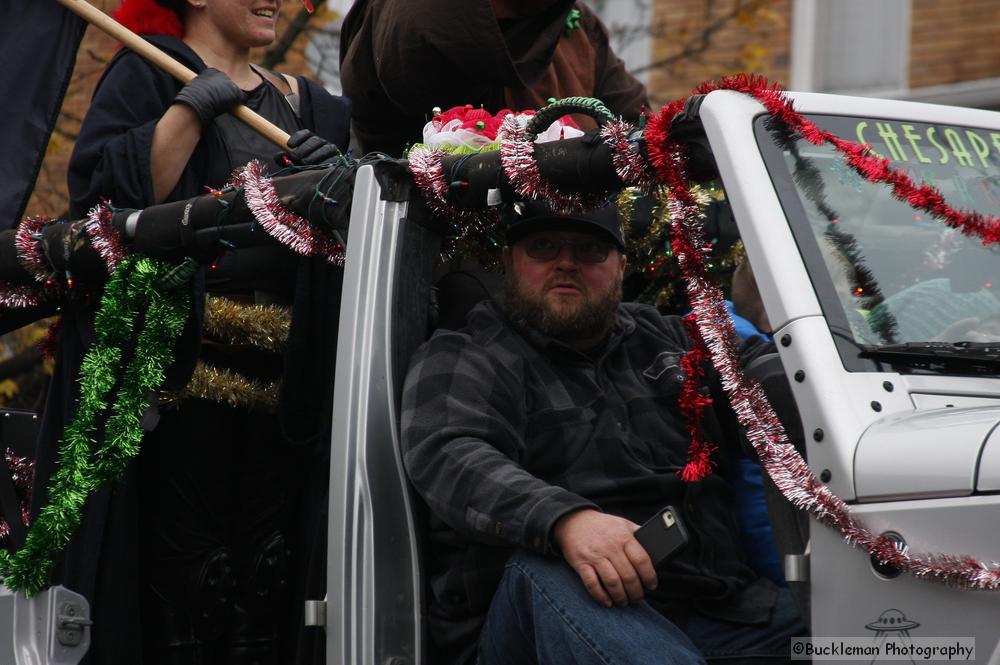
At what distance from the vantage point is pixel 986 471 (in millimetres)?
2430

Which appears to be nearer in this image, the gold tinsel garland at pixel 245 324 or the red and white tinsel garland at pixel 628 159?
the red and white tinsel garland at pixel 628 159

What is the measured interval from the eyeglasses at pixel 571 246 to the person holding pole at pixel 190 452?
56 centimetres

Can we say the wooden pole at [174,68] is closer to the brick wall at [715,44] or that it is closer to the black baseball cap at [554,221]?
the black baseball cap at [554,221]

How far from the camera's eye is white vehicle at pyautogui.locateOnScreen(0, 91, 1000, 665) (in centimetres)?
253

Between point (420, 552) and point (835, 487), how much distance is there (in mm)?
1037

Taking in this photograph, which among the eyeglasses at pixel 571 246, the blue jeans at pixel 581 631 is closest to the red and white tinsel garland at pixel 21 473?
the eyeglasses at pixel 571 246

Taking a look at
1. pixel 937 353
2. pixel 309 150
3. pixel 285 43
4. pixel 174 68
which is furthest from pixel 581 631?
pixel 285 43

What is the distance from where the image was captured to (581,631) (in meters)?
2.85

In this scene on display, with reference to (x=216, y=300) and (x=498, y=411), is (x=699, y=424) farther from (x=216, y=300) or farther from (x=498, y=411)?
(x=216, y=300)

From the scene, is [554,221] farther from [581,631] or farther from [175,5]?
[175,5]

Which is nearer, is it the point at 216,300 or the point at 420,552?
the point at 420,552

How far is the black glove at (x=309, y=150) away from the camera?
4027 millimetres

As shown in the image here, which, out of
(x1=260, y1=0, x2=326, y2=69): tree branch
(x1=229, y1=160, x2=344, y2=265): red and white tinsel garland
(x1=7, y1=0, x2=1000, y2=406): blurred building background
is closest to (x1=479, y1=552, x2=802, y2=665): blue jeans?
(x1=229, y1=160, x2=344, y2=265): red and white tinsel garland

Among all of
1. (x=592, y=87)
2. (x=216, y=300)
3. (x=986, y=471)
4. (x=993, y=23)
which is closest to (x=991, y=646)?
(x=986, y=471)
